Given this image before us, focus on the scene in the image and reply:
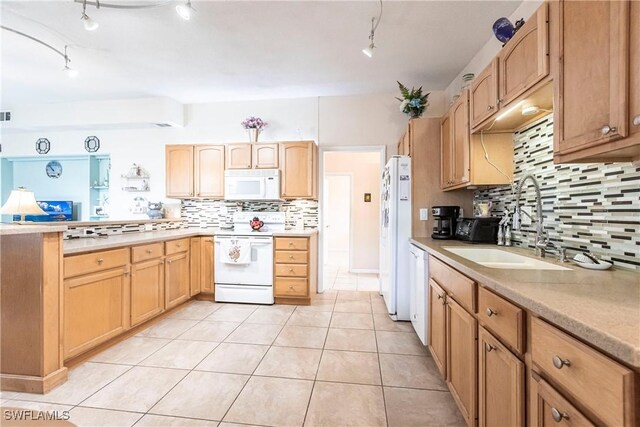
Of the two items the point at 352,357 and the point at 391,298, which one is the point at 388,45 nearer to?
the point at 391,298

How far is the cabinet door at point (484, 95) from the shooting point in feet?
5.79

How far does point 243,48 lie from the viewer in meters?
2.79

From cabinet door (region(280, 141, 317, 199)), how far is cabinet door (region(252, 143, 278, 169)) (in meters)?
0.09

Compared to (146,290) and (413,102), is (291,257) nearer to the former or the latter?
(146,290)

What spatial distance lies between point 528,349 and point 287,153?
3.32 metres

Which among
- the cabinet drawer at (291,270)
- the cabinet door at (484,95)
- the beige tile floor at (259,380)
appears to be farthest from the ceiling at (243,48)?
the beige tile floor at (259,380)

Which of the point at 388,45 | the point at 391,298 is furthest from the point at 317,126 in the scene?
the point at 391,298

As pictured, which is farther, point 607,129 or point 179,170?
point 179,170

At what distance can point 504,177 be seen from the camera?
2.22 meters

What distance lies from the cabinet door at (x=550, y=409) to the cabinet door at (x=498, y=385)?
0.23 ft

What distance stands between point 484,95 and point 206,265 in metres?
3.40

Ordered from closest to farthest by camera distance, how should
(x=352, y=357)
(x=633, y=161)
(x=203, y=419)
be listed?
(x=633, y=161)
(x=203, y=419)
(x=352, y=357)

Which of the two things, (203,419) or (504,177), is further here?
(504,177)

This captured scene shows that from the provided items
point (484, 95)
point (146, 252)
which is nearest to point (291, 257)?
point (146, 252)
